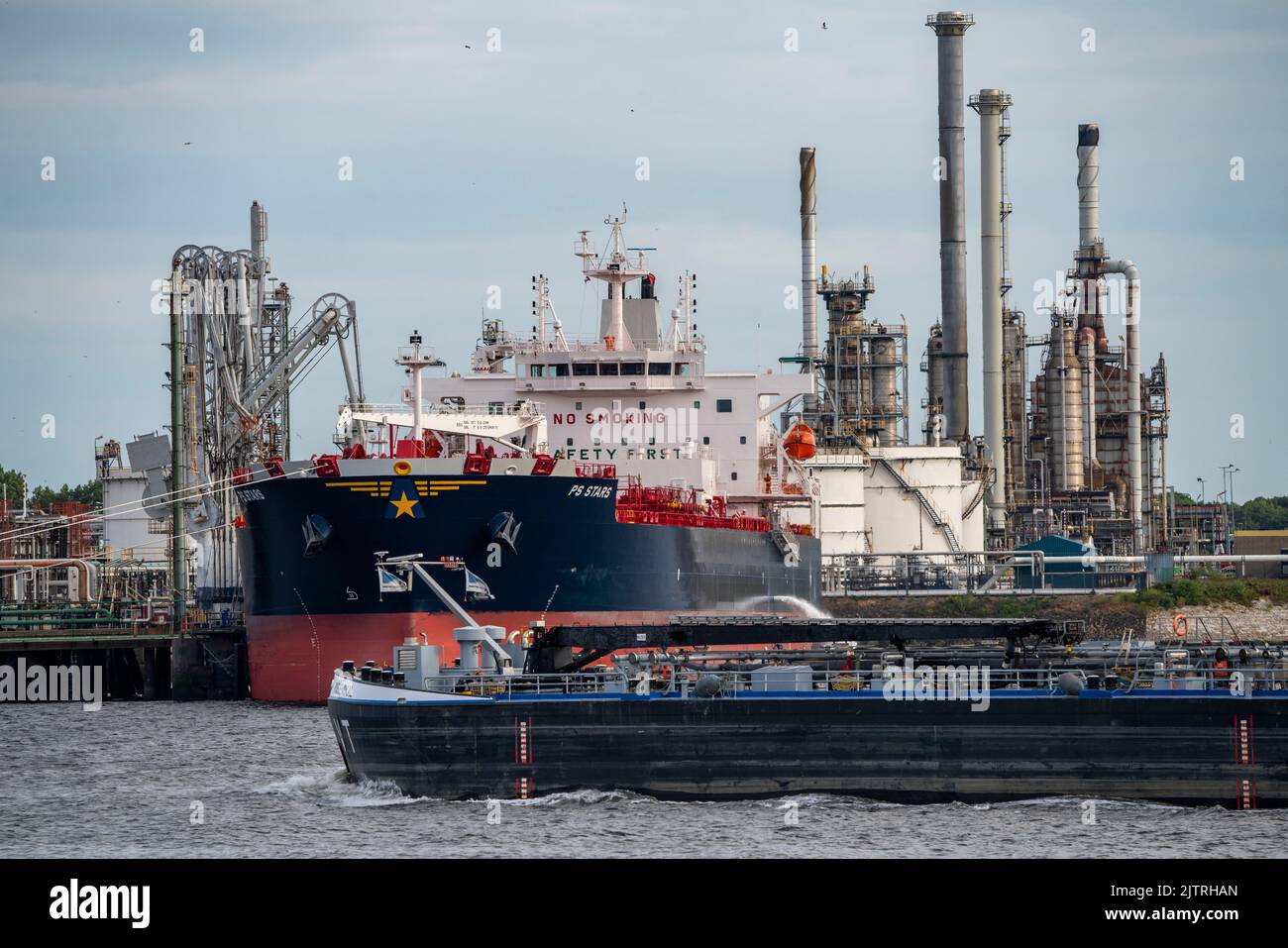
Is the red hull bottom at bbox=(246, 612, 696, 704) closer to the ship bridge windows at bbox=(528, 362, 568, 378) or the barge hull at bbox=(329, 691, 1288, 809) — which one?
the ship bridge windows at bbox=(528, 362, 568, 378)

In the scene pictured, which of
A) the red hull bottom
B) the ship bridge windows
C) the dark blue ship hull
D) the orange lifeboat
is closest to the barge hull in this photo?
the dark blue ship hull

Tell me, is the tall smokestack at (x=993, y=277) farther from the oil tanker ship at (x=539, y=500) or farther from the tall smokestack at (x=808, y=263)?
the oil tanker ship at (x=539, y=500)

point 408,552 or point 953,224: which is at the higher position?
point 953,224

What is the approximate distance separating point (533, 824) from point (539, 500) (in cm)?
1990

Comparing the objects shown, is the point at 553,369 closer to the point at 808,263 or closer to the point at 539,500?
the point at 539,500

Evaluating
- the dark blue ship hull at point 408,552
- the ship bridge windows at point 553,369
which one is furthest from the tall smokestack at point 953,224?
the dark blue ship hull at point 408,552

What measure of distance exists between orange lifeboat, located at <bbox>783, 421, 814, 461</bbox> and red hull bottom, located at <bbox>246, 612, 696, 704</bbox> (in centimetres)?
2024

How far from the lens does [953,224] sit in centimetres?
9812

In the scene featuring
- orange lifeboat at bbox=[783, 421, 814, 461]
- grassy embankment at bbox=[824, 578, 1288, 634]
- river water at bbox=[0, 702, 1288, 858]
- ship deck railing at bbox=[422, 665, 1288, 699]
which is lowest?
river water at bbox=[0, 702, 1288, 858]

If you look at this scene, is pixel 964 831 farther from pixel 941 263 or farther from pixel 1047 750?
pixel 941 263

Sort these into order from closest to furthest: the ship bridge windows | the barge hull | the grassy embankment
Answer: the barge hull, the ship bridge windows, the grassy embankment

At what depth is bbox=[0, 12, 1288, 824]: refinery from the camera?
31.5 metres

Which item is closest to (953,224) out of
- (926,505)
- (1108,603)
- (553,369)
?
(926,505)
